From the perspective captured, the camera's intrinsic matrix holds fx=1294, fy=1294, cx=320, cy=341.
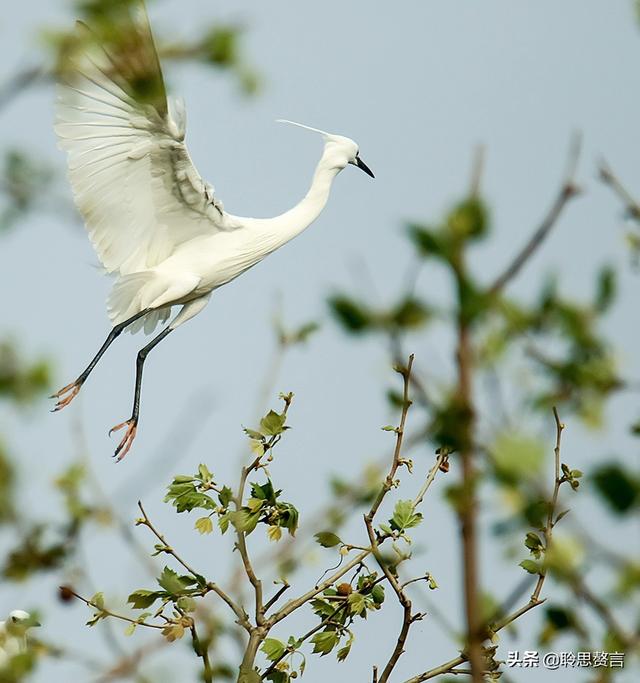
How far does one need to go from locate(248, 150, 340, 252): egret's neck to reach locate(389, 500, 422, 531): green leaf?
13.0 feet

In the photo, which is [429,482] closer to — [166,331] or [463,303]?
[463,303]

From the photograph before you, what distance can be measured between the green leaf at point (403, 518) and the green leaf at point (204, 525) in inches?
20.8

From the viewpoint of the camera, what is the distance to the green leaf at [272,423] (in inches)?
147

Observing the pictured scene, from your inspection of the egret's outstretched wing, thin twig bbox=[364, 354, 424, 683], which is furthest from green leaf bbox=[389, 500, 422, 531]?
the egret's outstretched wing

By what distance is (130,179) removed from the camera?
22.3ft

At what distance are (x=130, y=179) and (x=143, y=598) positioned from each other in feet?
12.0

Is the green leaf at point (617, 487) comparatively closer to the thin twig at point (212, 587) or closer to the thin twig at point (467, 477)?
the thin twig at point (467, 477)

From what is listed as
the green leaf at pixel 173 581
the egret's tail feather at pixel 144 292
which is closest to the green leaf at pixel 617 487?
the green leaf at pixel 173 581

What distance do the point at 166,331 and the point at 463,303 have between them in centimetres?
642

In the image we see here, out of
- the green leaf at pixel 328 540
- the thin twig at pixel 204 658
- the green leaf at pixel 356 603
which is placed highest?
the green leaf at pixel 328 540

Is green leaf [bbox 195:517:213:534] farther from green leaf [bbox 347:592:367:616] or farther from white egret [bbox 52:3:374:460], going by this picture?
white egret [bbox 52:3:374:460]

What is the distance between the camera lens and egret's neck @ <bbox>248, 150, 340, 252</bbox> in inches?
300

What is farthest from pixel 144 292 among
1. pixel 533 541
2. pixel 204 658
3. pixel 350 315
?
pixel 350 315

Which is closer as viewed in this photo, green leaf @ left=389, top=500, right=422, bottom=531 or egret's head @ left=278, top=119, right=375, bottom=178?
green leaf @ left=389, top=500, right=422, bottom=531
